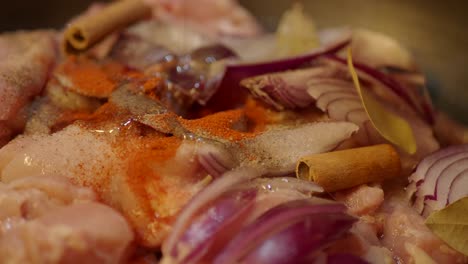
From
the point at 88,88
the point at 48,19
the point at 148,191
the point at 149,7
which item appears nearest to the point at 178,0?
the point at 149,7

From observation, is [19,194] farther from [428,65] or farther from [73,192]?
[428,65]

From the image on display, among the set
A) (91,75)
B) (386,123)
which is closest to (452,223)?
(386,123)

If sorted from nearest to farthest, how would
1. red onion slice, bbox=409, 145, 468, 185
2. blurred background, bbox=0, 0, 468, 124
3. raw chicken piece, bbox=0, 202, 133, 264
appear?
raw chicken piece, bbox=0, 202, 133, 264, red onion slice, bbox=409, 145, 468, 185, blurred background, bbox=0, 0, 468, 124

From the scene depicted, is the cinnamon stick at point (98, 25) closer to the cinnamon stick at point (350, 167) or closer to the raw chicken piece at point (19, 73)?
the raw chicken piece at point (19, 73)

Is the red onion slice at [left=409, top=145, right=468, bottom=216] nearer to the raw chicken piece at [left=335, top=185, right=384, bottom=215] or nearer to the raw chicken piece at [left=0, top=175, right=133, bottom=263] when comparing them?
the raw chicken piece at [left=335, top=185, right=384, bottom=215]

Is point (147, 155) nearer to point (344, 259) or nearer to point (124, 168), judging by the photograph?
point (124, 168)

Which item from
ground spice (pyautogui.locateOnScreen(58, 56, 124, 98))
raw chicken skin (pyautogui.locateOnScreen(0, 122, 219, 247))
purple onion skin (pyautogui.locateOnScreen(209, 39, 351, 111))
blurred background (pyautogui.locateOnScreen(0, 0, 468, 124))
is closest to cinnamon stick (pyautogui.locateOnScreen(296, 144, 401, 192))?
raw chicken skin (pyautogui.locateOnScreen(0, 122, 219, 247))
